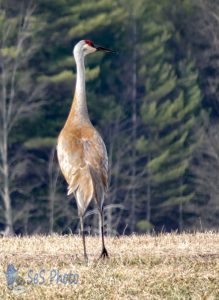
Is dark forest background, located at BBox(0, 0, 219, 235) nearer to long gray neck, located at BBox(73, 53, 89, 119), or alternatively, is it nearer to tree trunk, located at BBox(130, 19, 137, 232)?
tree trunk, located at BBox(130, 19, 137, 232)

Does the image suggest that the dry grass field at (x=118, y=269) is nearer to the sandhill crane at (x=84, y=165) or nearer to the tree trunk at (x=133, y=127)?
the sandhill crane at (x=84, y=165)

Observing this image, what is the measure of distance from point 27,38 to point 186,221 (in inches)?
234

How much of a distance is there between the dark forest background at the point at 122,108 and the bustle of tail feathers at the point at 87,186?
19.9 m

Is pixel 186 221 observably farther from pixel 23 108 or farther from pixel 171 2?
pixel 171 2

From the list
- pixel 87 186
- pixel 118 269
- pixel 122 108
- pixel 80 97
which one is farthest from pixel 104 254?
pixel 122 108

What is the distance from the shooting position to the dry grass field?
1091cm

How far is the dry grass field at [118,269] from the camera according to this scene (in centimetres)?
1091

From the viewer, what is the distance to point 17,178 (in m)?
36.2

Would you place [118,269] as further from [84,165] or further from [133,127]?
[133,127]

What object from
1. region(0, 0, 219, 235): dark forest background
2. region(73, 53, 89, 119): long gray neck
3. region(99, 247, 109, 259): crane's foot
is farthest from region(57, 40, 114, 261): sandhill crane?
region(0, 0, 219, 235): dark forest background

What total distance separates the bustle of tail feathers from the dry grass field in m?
0.44

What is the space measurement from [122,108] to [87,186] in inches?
1065

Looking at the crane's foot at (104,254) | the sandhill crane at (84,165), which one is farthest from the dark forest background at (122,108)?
the crane's foot at (104,254)

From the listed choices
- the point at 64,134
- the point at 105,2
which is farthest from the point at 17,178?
the point at 64,134
